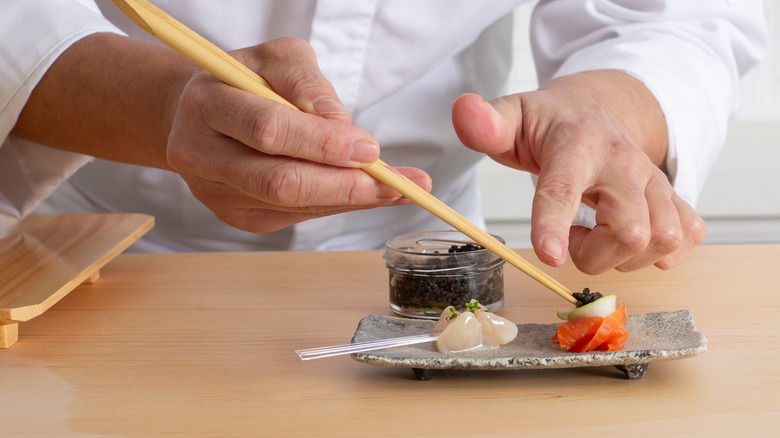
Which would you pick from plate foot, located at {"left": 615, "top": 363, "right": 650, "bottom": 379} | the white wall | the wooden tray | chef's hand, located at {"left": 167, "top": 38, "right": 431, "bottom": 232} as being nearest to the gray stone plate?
plate foot, located at {"left": 615, "top": 363, "right": 650, "bottom": 379}

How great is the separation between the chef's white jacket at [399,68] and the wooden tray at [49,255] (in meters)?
0.07

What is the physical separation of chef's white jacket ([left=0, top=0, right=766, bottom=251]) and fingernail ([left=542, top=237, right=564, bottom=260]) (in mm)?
403

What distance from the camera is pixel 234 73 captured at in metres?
0.62

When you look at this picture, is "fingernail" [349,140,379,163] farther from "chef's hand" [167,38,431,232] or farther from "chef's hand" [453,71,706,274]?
"chef's hand" [453,71,706,274]

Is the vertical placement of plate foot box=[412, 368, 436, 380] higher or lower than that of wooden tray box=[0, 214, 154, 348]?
higher

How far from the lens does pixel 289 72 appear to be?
26.2 inches

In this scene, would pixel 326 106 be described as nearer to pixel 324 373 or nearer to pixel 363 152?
pixel 363 152

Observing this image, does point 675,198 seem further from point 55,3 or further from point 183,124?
point 55,3

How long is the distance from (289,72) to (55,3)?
17.0 inches

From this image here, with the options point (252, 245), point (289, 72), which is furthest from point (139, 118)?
point (252, 245)

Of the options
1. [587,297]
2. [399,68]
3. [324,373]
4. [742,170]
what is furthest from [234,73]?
[742,170]

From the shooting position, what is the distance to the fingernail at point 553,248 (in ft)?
2.09

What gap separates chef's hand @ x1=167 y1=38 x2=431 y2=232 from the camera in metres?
0.62

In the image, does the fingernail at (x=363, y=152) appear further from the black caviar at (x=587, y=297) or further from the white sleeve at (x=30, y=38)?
the white sleeve at (x=30, y=38)
